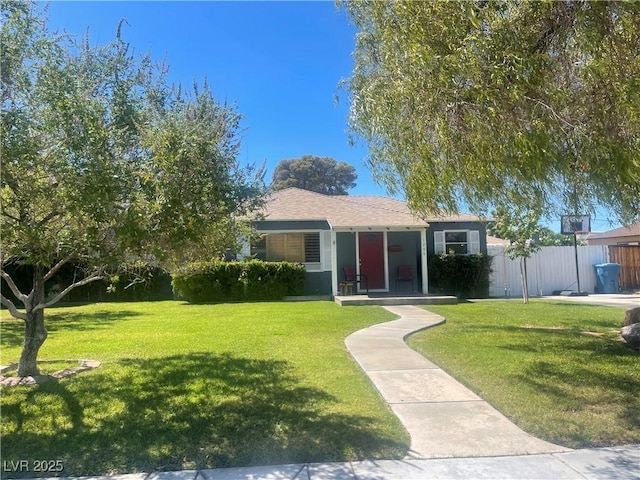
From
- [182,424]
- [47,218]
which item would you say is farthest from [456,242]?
[47,218]

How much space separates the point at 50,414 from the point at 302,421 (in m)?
2.68

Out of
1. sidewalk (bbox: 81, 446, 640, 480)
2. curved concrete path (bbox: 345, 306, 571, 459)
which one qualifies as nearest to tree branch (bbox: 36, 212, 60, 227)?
sidewalk (bbox: 81, 446, 640, 480)

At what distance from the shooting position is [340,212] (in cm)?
1861

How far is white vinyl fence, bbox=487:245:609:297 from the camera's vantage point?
19.5 m

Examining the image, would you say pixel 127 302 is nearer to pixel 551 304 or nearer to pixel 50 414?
pixel 50 414

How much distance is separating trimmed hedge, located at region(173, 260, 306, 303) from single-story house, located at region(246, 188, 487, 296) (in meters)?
1.20

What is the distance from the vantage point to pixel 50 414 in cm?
504

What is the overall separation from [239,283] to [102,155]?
12786 millimetres

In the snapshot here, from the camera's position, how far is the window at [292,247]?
59.5 ft

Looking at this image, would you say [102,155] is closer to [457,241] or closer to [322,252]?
[322,252]

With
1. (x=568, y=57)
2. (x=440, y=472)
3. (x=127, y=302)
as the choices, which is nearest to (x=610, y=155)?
(x=568, y=57)

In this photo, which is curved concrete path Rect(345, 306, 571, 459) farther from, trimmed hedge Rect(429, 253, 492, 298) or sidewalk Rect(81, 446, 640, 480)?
trimmed hedge Rect(429, 253, 492, 298)

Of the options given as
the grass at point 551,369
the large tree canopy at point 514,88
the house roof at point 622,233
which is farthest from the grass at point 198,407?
the house roof at point 622,233

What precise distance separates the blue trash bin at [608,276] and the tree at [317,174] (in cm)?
3016
